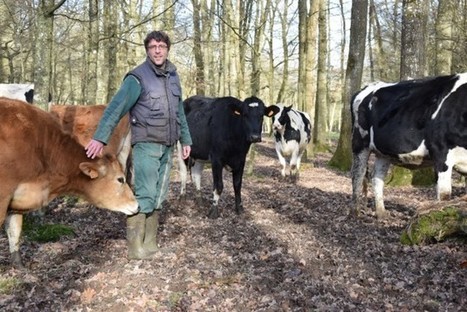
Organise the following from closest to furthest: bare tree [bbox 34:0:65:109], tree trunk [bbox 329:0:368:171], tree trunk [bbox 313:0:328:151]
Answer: bare tree [bbox 34:0:65:109]
tree trunk [bbox 329:0:368:171]
tree trunk [bbox 313:0:328:151]

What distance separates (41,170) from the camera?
18.8 feet

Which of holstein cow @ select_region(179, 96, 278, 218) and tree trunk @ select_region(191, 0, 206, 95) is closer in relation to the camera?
holstein cow @ select_region(179, 96, 278, 218)

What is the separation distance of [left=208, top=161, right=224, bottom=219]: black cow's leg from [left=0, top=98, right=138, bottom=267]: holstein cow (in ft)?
11.2

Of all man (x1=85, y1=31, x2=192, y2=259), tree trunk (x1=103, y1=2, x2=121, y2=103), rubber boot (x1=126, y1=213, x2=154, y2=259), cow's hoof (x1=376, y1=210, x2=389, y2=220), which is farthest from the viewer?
tree trunk (x1=103, y1=2, x2=121, y2=103)

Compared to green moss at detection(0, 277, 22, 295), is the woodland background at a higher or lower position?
higher

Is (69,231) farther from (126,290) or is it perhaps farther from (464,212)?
(464,212)

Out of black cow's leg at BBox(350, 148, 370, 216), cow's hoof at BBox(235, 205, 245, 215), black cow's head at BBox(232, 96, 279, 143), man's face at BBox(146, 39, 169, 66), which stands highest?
man's face at BBox(146, 39, 169, 66)

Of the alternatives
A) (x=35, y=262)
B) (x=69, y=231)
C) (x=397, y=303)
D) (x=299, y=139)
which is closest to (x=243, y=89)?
(x=299, y=139)

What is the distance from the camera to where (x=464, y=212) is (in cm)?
673

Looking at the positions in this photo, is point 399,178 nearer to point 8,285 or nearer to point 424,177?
point 424,177

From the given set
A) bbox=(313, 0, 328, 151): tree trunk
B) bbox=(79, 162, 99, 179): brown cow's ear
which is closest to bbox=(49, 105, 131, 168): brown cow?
bbox=(79, 162, 99, 179): brown cow's ear

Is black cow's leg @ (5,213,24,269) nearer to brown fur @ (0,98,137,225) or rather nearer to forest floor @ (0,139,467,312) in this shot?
forest floor @ (0,139,467,312)

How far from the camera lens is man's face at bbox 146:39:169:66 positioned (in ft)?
20.4

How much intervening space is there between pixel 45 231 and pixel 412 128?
613cm
